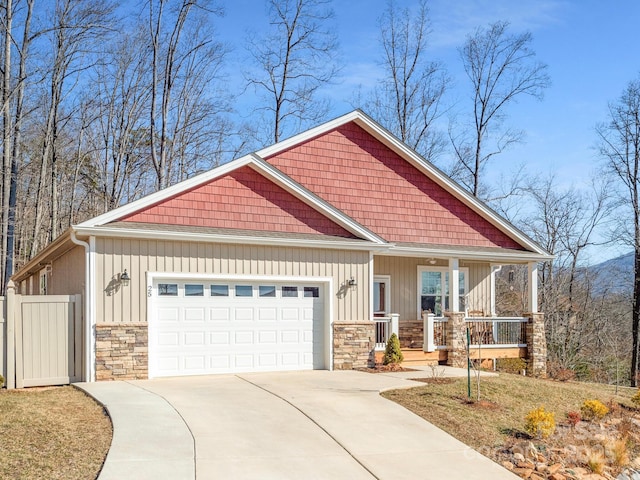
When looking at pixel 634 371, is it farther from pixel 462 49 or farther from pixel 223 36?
pixel 223 36

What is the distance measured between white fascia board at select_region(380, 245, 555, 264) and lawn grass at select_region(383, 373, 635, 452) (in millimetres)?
4054

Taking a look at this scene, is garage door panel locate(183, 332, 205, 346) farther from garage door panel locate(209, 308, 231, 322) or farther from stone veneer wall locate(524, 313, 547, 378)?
stone veneer wall locate(524, 313, 547, 378)

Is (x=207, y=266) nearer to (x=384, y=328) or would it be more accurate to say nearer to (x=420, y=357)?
(x=384, y=328)

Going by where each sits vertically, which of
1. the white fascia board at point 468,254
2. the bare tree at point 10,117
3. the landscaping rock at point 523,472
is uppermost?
the bare tree at point 10,117

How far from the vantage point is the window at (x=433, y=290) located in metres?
19.6

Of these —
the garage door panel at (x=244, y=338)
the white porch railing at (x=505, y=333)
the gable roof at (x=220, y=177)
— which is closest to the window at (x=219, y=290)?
the garage door panel at (x=244, y=338)

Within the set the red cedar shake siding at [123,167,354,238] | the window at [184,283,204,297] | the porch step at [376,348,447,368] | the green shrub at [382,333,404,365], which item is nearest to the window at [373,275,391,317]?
the porch step at [376,348,447,368]

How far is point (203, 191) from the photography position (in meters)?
15.0

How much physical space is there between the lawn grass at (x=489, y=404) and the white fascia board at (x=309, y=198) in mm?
4314

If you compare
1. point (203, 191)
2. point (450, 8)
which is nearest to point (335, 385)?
point (203, 191)

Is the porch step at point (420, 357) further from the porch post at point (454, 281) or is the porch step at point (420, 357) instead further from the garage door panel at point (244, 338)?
the garage door panel at point (244, 338)

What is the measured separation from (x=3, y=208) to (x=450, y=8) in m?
17.1

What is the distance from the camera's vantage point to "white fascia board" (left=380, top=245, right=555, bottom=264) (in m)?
17.7

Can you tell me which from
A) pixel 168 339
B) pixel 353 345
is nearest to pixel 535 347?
pixel 353 345
